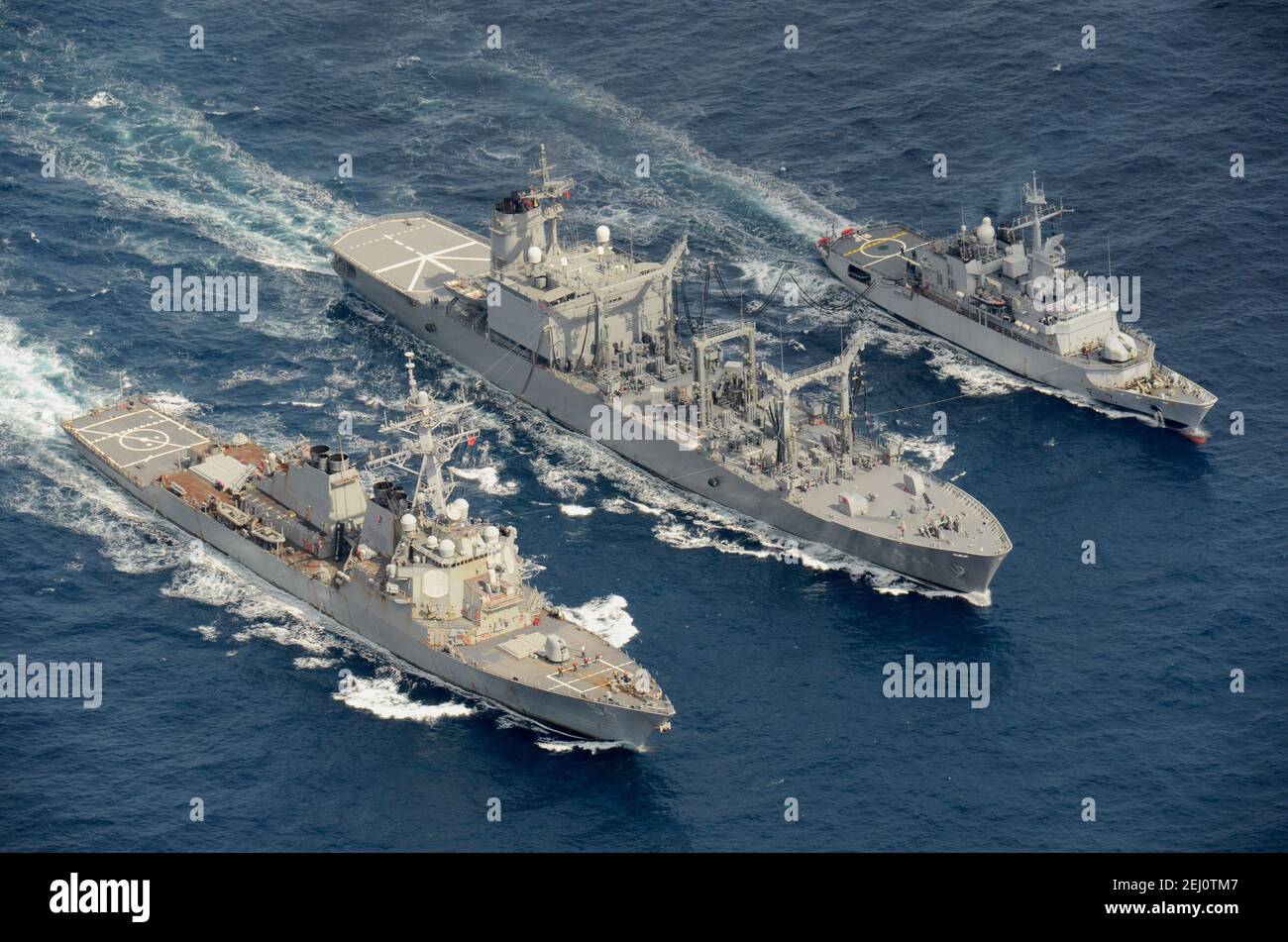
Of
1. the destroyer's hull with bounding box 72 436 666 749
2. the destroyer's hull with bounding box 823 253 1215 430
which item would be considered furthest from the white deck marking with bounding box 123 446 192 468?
the destroyer's hull with bounding box 823 253 1215 430

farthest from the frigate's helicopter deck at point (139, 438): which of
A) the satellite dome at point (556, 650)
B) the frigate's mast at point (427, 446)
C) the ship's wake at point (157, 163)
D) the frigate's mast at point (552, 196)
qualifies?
the satellite dome at point (556, 650)

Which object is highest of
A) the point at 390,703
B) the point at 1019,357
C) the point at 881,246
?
the point at 881,246

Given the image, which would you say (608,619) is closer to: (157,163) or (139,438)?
(139,438)

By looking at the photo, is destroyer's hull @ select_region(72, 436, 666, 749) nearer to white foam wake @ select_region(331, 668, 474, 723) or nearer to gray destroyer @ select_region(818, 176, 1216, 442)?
white foam wake @ select_region(331, 668, 474, 723)

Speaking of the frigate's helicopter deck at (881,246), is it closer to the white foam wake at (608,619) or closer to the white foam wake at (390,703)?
the white foam wake at (608,619)

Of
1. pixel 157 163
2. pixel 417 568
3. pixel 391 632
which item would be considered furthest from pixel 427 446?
pixel 157 163

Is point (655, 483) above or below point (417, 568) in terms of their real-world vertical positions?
below

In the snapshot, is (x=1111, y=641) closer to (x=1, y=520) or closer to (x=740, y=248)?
(x=740, y=248)
